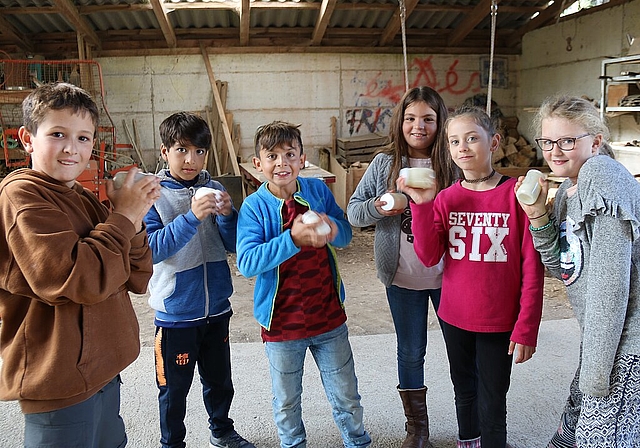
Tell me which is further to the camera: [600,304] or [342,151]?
[342,151]

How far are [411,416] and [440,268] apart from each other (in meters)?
0.71

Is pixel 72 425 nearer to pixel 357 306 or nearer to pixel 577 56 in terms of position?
pixel 357 306

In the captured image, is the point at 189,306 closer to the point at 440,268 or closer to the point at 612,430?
the point at 440,268

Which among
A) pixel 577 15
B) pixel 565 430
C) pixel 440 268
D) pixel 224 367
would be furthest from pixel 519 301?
pixel 577 15

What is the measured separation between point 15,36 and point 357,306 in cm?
741

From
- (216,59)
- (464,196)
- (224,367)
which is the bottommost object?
(224,367)

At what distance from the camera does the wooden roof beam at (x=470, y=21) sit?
8430mm

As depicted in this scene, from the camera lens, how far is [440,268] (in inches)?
90.1

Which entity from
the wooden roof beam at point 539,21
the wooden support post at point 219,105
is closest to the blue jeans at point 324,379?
the wooden support post at point 219,105

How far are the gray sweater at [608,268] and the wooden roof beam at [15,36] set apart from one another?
900 cm

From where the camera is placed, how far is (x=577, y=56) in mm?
8711

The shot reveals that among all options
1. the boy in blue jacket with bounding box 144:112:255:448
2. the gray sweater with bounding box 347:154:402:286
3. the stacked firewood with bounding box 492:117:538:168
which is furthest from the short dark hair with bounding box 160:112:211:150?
the stacked firewood with bounding box 492:117:538:168

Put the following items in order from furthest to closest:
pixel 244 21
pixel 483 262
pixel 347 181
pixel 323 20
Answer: pixel 323 20 < pixel 244 21 < pixel 347 181 < pixel 483 262

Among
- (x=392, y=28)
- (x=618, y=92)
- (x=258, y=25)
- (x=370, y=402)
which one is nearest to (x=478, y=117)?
(x=370, y=402)
